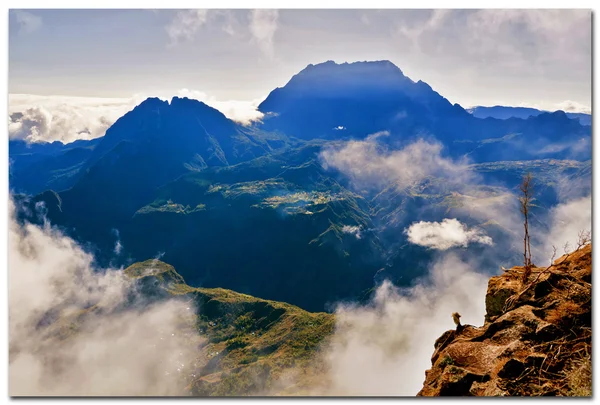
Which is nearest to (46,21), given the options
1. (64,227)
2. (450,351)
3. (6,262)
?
(6,262)

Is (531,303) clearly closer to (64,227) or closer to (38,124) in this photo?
(38,124)

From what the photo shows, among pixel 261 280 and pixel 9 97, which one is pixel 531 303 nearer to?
pixel 9 97

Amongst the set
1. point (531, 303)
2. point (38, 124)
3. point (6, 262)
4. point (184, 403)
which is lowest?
point (184, 403)

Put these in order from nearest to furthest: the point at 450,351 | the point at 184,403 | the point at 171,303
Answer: the point at 450,351, the point at 184,403, the point at 171,303

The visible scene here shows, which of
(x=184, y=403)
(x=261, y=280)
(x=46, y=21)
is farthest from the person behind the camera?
(x=261, y=280)

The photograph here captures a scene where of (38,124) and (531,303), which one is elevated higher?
(38,124)

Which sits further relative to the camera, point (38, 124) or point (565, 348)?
point (38, 124)

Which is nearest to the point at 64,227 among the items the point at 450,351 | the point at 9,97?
the point at 9,97
